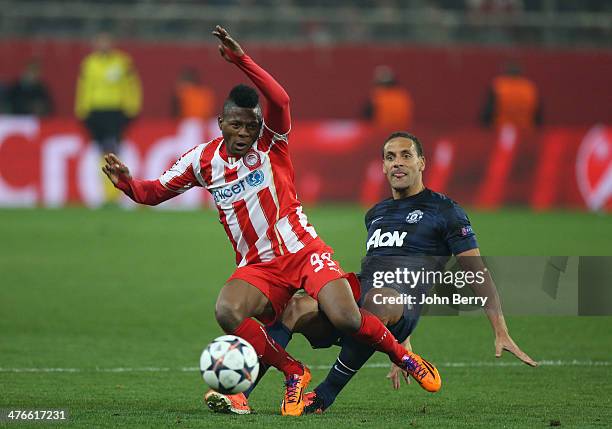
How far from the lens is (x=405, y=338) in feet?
23.0

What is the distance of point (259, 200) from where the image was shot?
6.79 m

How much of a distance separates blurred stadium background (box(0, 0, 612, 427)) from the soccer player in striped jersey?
363mm

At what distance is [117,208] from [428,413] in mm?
13710

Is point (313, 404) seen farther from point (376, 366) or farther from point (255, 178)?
point (376, 366)

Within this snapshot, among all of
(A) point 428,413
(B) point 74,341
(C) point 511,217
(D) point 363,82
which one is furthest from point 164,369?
(D) point 363,82

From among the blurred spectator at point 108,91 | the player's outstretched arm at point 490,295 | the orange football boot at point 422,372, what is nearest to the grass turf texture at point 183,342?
the orange football boot at point 422,372

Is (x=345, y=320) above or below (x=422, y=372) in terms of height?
above

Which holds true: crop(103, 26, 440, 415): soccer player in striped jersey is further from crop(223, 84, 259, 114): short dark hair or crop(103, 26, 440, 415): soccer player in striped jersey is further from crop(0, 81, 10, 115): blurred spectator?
crop(0, 81, 10, 115): blurred spectator

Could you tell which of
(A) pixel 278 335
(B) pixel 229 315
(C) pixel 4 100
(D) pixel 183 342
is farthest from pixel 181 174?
(C) pixel 4 100

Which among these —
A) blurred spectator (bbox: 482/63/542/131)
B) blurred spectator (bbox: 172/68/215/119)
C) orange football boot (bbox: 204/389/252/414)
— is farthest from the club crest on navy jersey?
blurred spectator (bbox: 172/68/215/119)

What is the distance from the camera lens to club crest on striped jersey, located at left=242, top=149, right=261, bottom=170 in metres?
6.78

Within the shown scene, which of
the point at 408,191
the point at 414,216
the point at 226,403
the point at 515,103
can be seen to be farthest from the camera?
the point at 515,103

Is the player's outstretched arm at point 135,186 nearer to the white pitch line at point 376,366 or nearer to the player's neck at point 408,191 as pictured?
the player's neck at point 408,191

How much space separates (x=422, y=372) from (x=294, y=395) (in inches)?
27.5
